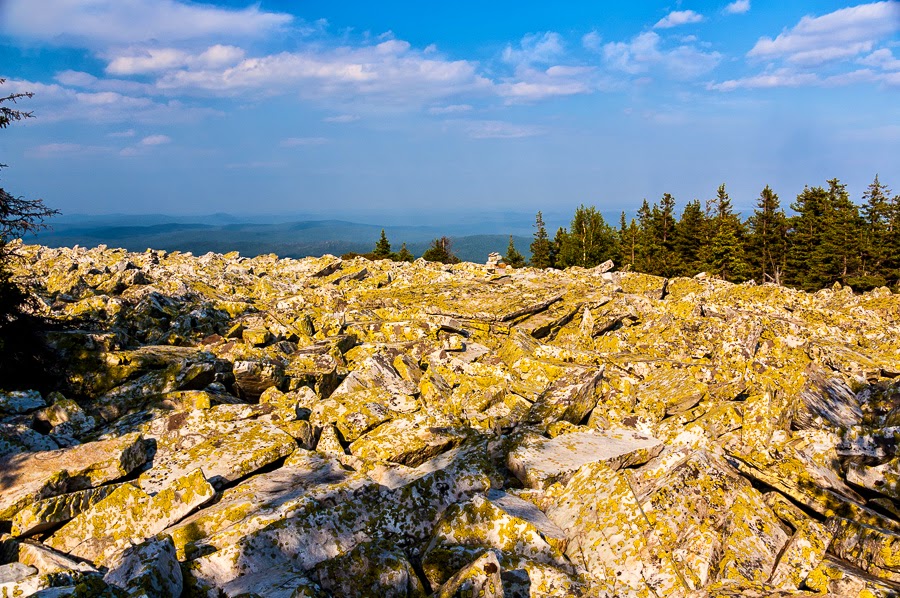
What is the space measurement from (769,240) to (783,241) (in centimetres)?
236

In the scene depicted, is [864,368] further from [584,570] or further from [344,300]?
[344,300]

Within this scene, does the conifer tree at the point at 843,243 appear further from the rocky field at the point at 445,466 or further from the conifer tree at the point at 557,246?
the rocky field at the point at 445,466

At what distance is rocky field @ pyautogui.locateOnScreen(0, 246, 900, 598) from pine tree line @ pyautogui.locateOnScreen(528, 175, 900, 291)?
228 ft

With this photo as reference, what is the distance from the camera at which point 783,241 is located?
3324 inches

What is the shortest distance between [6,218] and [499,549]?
16201mm

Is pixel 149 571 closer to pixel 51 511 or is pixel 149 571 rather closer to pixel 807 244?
pixel 51 511

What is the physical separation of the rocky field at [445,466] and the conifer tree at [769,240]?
73.8 metres

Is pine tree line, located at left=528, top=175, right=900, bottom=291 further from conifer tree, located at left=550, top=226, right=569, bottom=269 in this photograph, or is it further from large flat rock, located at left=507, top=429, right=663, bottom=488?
large flat rock, located at left=507, top=429, right=663, bottom=488

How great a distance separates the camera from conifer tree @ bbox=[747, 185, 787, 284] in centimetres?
8406

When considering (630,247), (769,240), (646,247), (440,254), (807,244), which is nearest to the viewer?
(807,244)

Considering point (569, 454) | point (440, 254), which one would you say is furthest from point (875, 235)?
point (569, 454)

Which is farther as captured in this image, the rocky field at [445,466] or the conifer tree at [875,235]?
the conifer tree at [875,235]

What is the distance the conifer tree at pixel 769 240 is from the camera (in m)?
84.1

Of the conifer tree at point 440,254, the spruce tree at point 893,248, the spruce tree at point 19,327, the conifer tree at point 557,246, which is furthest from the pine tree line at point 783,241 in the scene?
the spruce tree at point 19,327
